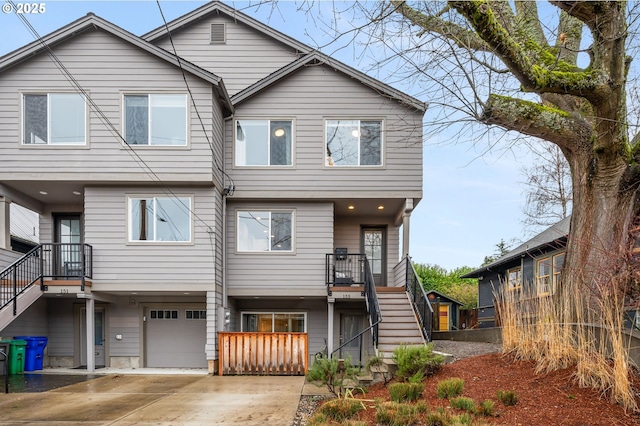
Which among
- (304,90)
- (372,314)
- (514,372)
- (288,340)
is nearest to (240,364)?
(288,340)

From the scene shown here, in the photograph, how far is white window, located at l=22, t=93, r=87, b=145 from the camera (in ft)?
31.7

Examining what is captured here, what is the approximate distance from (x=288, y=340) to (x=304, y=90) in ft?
20.5

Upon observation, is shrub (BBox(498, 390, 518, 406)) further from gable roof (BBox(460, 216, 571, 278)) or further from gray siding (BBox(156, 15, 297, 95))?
gray siding (BBox(156, 15, 297, 95))

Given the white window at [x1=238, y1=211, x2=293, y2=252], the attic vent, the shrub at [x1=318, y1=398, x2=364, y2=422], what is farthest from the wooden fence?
the attic vent

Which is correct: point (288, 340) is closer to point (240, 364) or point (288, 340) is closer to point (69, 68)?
point (240, 364)

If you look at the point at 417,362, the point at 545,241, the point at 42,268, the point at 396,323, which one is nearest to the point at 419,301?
the point at 396,323

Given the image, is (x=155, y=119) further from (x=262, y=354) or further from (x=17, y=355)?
(x=17, y=355)

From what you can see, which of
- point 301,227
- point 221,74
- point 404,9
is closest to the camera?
point 404,9

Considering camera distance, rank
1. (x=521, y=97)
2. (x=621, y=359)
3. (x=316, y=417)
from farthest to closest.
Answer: (x=521, y=97), (x=316, y=417), (x=621, y=359)

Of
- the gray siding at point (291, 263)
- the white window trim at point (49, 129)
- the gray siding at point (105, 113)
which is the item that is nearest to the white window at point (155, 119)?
the gray siding at point (105, 113)

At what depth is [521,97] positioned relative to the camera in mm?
6691

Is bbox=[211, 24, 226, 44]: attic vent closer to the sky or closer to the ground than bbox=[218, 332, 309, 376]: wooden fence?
closer to the sky

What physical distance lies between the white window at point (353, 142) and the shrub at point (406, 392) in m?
6.54

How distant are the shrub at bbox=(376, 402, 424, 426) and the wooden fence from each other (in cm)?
474
